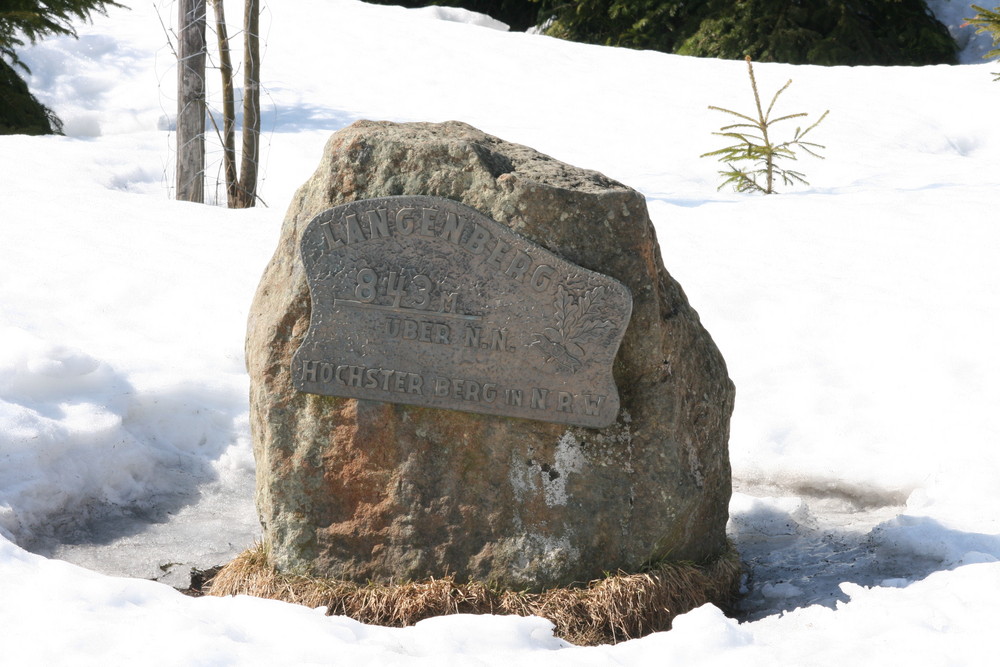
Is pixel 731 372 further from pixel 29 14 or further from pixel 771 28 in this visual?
pixel 771 28

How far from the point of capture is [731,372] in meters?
5.03

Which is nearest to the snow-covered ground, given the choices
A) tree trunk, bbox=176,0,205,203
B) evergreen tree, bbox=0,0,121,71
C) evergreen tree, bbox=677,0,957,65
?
tree trunk, bbox=176,0,205,203

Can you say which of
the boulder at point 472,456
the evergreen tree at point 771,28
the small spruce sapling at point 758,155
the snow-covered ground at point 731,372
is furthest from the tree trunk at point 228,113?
the evergreen tree at point 771,28

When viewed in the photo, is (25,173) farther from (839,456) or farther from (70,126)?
(839,456)

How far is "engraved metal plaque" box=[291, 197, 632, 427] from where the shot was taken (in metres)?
3.17

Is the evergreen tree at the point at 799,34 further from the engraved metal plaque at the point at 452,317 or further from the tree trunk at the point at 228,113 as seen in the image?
the engraved metal plaque at the point at 452,317

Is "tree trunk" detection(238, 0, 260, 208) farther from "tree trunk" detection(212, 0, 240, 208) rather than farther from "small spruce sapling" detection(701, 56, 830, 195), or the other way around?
"small spruce sapling" detection(701, 56, 830, 195)

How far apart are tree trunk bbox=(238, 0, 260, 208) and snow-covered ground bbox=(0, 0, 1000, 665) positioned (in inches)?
11.1

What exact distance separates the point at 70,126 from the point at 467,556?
26.3 ft

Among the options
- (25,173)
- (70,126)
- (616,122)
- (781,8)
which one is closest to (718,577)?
(25,173)

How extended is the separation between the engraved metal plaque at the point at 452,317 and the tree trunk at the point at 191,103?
4761 mm

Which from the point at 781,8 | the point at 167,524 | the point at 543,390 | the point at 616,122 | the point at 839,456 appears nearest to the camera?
the point at 543,390

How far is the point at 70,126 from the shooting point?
380 inches

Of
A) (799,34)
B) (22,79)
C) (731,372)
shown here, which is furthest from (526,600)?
(799,34)
